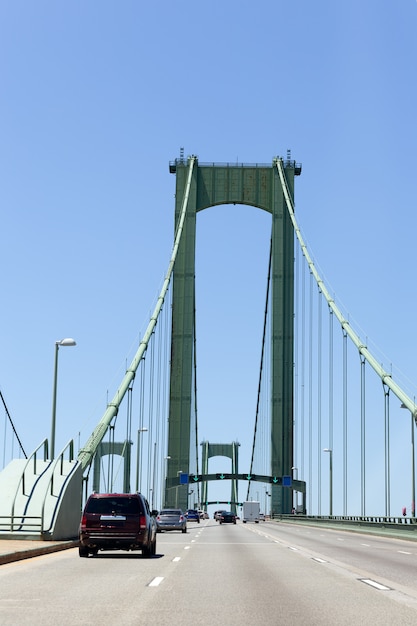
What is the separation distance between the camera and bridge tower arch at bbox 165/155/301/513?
9206cm

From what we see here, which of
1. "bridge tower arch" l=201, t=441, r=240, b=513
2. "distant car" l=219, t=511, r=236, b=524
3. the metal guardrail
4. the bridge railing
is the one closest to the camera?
the bridge railing

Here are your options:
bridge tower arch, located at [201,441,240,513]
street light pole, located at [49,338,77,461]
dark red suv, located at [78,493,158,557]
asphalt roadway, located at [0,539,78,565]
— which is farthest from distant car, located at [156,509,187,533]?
bridge tower arch, located at [201,441,240,513]

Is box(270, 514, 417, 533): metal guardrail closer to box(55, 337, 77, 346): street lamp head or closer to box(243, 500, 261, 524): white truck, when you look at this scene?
box(243, 500, 261, 524): white truck

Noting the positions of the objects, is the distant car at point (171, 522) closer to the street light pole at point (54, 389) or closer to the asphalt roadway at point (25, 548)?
the street light pole at point (54, 389)

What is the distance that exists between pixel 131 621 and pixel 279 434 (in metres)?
82.5

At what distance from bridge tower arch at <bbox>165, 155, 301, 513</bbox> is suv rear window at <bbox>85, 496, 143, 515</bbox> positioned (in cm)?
6800

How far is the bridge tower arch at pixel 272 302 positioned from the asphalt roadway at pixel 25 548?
63256 mm

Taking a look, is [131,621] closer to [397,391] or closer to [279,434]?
[397,391]

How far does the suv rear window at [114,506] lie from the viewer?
23239 mm

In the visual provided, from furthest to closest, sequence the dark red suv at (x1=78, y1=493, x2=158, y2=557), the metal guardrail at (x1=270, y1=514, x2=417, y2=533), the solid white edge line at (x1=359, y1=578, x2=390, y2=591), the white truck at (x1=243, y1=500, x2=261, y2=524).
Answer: the white truck at (x1=243, y1=500, x2=261, y2=524), the metal guardrail at (x1=270, y1=514, x2=417, y2=533), the dark red suv at (x1=78, y1=493, x2=158, y2=557), the solid white edge line at (x1=359, y1=578, x2=390, y2=591)

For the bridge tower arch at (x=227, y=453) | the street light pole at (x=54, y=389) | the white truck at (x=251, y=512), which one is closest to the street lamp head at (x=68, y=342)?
the street light pole at (x=54, y=389)

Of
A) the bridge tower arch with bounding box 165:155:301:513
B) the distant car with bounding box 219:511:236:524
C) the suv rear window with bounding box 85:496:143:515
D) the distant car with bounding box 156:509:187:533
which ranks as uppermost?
the bridge tower arch with bounding box 165:155:301:513

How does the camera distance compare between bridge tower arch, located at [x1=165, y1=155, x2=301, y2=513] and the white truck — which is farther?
the white truck

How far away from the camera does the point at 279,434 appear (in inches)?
3617
